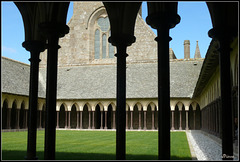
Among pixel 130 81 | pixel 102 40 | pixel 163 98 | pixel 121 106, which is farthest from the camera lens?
pixel 102 40

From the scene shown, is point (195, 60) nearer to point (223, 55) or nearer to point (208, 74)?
point (208, 74)

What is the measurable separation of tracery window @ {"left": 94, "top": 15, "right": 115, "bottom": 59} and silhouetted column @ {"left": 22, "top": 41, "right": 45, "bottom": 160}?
35.5 meters

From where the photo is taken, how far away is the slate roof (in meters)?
34.7

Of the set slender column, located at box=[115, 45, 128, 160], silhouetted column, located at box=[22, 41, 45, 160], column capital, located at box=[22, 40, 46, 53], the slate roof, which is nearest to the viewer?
slender column, located at box=[115, 45, 128, 160]

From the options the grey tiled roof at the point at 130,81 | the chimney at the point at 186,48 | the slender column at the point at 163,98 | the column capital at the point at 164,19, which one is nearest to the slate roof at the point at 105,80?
the grey tiled roof at the point at 130,81

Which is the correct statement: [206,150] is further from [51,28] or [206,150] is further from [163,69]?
[51,28]

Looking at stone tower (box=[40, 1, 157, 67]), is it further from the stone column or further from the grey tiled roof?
the stone column

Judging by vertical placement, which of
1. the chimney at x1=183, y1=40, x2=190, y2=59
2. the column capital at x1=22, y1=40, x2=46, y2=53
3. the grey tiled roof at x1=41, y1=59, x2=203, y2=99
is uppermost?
the chimney at x1=183, y1=40, x2=190, y2=59

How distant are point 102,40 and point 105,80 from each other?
8095mm

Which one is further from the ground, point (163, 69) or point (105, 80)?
point (105, 80)

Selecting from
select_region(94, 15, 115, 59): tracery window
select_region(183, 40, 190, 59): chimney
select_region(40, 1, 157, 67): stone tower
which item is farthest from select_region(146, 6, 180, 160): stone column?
select_region(183, 40, 190, 59): chimney

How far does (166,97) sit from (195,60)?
33.3m

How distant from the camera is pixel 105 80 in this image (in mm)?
38125

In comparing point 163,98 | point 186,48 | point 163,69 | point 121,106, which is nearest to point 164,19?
point 163,69
